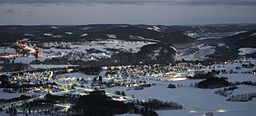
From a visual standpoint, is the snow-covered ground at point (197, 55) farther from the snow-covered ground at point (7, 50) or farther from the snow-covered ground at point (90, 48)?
the snow-covered ground at point (7, 50)

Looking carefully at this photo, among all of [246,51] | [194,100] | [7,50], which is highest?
[246,51]

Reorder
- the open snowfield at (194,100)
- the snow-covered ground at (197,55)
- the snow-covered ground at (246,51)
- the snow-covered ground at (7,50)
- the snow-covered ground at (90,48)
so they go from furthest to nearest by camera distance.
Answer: the snow-covered ground at (7,50)
the snow-covered ground at (90,48)
the snow-covered ground at (246,51)
the snow-covered ground at (197,55)
the open snowfield at (194,100)

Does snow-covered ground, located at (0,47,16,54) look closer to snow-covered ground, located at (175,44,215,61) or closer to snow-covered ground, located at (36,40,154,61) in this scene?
snow-covered ground, located at (36,40,154,61)

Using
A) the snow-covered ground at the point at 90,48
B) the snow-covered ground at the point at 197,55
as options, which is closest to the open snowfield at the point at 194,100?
the snow-covered ground at the point at 197,55

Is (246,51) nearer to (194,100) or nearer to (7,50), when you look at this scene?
(7,50)

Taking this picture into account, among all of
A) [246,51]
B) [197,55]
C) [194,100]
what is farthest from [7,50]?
[194,100]

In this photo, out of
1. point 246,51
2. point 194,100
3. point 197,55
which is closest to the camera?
point 194,100

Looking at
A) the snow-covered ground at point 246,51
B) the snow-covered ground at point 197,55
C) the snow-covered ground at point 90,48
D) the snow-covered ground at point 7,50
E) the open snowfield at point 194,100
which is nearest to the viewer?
the open snowfield at point 194,100

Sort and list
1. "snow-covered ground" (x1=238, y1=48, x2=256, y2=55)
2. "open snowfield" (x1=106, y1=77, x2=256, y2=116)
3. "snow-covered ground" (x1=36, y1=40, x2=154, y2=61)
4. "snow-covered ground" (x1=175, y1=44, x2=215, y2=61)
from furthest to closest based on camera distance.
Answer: "snow-covered ground" (x1=36, y1=40, x2=154, y2=61) < "snow-covered ground" (x1=238, y1=48, x2=256, y2=55) < "snow-covered ground" (x1=175, y1=44, x2=215, y2=61) < "open snowfield" (x1=106, y1=77, x2=256, y2=116)

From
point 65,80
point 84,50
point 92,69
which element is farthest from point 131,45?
point 65,80

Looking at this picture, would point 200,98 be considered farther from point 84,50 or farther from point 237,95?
point 84,50

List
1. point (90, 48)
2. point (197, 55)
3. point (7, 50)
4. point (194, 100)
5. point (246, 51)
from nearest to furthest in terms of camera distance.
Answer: point (194, 100) → point (246, 51) → point (197, 55) → point (7, 50) → point (90, 48)

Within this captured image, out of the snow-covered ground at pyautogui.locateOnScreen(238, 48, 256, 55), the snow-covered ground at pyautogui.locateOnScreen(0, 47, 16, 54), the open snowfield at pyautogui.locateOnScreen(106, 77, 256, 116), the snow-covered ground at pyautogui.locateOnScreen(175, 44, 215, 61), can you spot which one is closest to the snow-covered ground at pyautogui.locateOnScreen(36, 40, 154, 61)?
the snow-covered ground at pyautogui.locateOnScreen(0, 47, 16, 54)
